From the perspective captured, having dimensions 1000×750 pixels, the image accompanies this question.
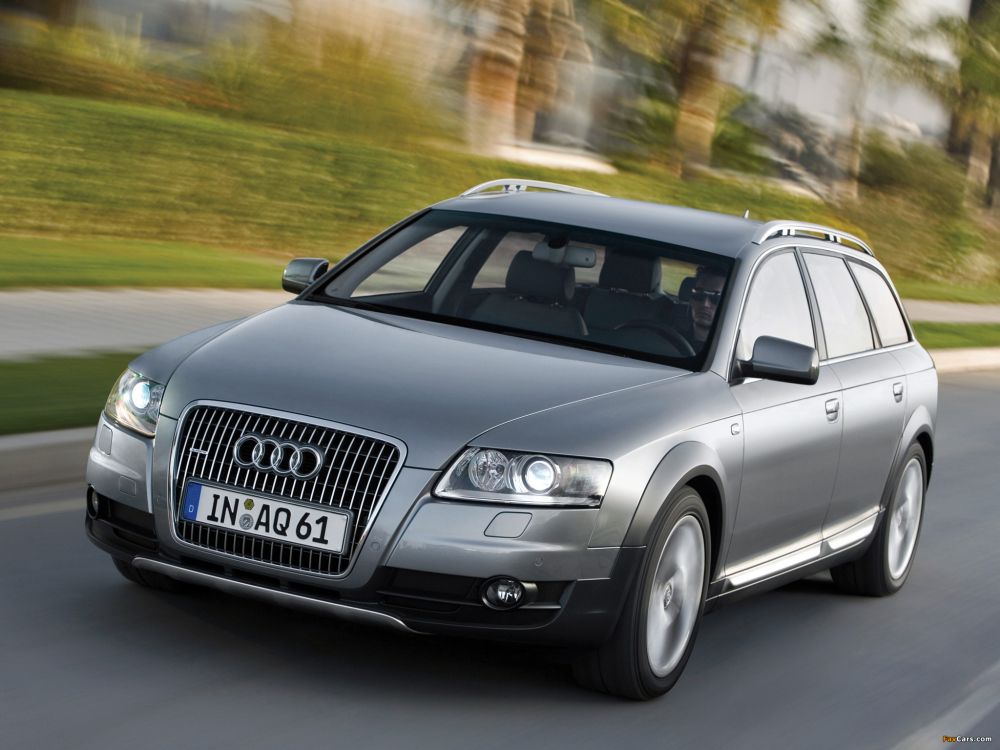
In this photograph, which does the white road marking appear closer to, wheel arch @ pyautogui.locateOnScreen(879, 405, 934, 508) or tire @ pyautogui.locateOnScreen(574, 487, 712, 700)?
tire @ pyautogui.locateOnScreen(574, 487, 712, 700)

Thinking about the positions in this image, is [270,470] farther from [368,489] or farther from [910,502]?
[910,502]

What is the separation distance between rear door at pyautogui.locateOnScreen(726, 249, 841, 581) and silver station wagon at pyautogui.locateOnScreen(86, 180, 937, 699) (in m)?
0.01

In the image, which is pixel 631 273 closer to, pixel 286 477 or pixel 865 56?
pixel 286 477

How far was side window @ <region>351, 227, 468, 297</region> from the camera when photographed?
6793mm

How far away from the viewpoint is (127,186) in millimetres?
22031

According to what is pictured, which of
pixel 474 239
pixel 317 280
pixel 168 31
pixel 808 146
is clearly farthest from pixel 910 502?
pixel 808 146

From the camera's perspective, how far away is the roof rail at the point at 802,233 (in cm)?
682

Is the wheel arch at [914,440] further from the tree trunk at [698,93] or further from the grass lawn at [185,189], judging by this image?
the tree trunk at [698,93]

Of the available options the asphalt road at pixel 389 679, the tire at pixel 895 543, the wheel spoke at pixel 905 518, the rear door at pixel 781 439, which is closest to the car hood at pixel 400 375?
the rear door at pixel 781 439

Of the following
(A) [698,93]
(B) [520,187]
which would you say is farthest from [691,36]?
(B) [520,187]

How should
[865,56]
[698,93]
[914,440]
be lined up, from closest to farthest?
1. [914,440]
2. [698,93]
3. [865,56]

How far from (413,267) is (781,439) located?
70.2 inches

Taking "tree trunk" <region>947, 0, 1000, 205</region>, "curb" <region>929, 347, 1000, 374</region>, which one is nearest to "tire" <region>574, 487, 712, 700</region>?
"curb" <region>929, 347, 1000, 374</region>

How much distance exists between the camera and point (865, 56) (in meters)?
41.0
